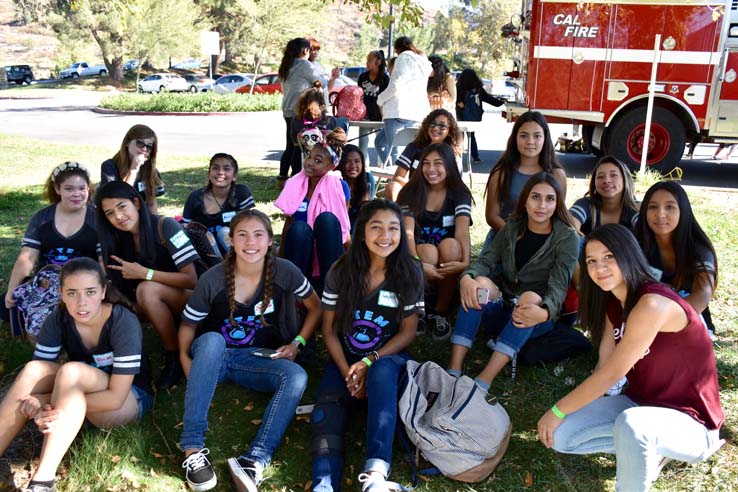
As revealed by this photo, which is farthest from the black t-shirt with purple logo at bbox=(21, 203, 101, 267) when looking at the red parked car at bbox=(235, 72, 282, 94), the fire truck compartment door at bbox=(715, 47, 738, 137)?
the red parked car at bbox=(235, 72, 282, 94)

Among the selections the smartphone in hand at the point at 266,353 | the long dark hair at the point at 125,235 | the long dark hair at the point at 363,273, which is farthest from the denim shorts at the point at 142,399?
the long dark hair at the point at 363,273

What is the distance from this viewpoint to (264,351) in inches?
130

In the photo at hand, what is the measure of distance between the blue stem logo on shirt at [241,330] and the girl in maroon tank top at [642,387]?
155 cm

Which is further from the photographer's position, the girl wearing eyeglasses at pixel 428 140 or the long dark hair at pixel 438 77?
the long dark hair at pixel 438 77

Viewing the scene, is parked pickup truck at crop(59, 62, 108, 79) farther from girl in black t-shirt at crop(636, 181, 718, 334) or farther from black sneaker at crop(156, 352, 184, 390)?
girl in black t-shirt at crop(636, 181, 718, 334)

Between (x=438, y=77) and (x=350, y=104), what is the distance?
3.68ft

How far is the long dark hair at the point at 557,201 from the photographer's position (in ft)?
11.8

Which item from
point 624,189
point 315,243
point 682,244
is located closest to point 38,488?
point 315,243

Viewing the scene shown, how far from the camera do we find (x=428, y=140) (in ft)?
16.8

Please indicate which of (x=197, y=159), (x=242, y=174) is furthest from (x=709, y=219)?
(x=197, y=159)

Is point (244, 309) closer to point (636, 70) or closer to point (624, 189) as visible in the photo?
point (624, 189)

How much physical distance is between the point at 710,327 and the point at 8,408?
3.75 metres

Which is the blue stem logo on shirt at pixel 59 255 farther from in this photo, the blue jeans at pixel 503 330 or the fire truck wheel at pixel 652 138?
the fire truck wheel at pixel 652 138

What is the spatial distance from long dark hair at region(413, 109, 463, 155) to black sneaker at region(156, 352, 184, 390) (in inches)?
101
